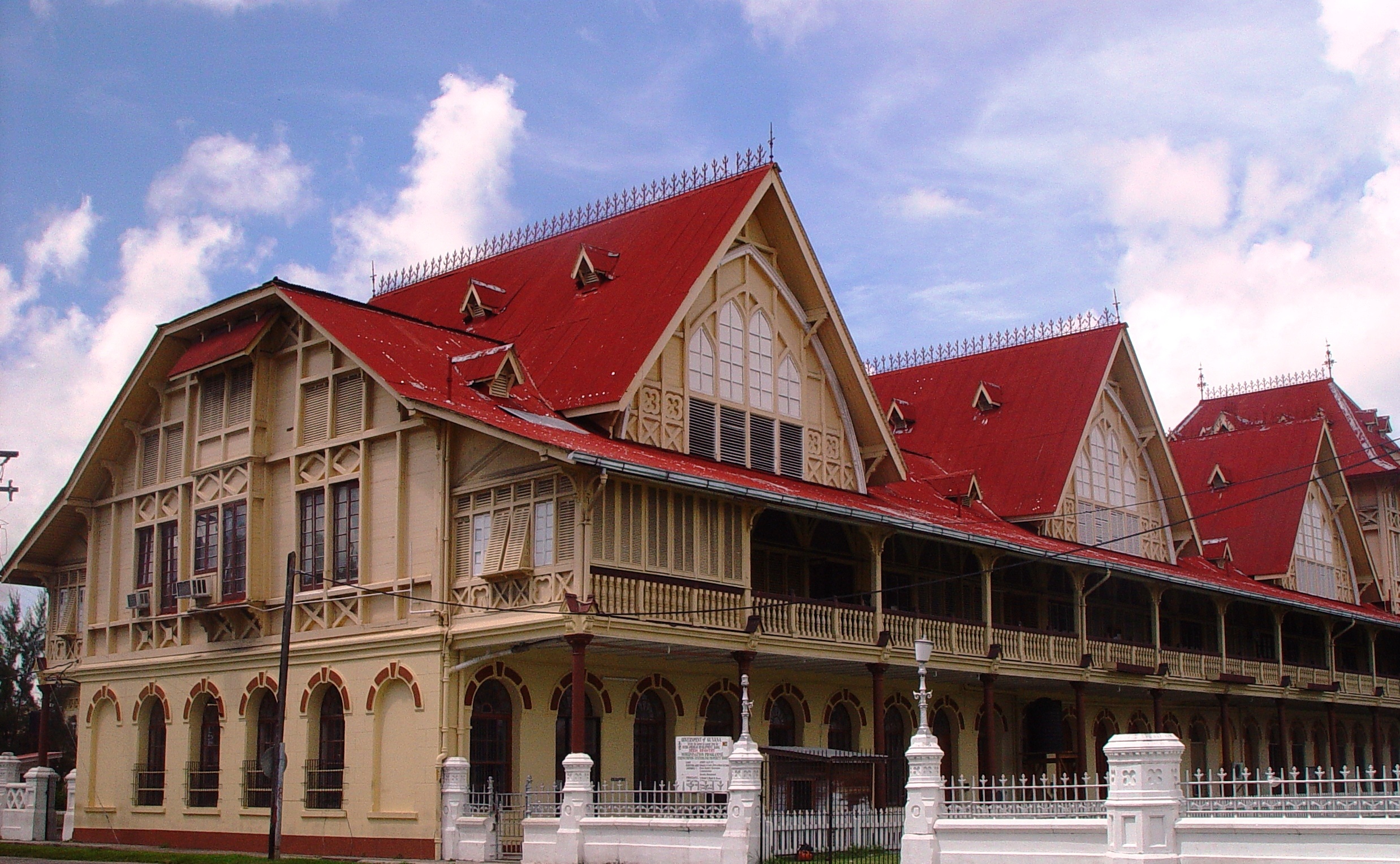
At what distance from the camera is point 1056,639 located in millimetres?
37125

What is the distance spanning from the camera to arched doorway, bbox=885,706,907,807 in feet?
120

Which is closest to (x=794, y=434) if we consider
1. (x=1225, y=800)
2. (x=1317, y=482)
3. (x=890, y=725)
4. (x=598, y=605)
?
(x=890, y=725)

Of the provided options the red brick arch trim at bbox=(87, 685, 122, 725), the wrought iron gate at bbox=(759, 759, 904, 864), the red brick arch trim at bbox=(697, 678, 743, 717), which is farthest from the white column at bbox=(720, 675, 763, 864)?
the red brick arch trim at bbox=(87, 685, 122, 725)

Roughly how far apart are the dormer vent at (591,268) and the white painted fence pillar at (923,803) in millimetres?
16318

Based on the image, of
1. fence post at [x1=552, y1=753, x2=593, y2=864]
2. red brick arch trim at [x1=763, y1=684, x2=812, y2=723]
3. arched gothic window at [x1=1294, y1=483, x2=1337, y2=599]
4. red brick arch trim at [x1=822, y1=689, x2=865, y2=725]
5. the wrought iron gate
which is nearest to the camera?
the wrought iron gate

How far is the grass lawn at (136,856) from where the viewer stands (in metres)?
25.9

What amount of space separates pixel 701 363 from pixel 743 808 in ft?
41.1

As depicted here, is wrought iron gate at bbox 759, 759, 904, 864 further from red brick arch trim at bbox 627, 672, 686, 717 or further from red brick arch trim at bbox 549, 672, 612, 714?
red brick arch trim at bbox 627, 672, 686, 717

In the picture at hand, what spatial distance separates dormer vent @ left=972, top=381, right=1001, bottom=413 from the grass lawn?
25680 millimetres

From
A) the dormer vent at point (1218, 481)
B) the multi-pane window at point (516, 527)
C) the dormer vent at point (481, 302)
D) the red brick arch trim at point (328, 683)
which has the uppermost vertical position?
the dormer vent at point (481, 302)

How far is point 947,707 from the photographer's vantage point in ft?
126

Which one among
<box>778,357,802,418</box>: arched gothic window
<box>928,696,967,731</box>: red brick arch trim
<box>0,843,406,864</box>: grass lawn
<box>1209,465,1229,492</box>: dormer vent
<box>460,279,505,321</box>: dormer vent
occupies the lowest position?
<box>0,843,406,864</box>: grass lawn

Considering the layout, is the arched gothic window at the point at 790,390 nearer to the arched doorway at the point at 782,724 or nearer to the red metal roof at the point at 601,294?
the red metal roof at the point at 601,294

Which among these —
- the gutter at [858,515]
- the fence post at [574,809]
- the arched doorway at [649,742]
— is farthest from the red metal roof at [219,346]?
the fence post at [574,809]
